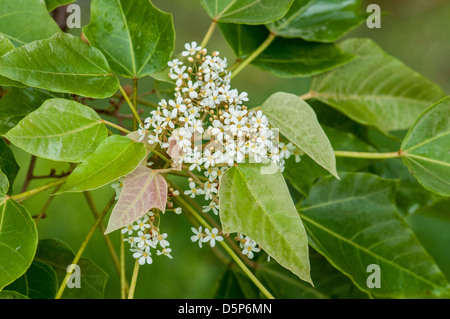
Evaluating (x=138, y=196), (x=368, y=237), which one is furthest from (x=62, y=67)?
(x=368, y=237)

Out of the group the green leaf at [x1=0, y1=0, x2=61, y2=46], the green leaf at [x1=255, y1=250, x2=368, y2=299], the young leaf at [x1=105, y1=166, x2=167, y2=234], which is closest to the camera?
→ the young leaf at [x1=105, y1=166, x2=167, y2=234]

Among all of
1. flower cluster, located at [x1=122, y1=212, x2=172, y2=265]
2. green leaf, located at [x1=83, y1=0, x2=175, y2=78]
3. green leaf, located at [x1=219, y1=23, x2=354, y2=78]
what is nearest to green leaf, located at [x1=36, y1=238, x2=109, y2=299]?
flower cluster, located at [x1=122, y1=212, x2=172, y2=265]

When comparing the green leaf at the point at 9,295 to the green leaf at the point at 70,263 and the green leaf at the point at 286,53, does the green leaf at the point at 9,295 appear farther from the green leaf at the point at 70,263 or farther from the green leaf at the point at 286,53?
the green leaf at the point at 286,53

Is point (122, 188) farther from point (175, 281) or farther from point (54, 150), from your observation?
point (175, 281)

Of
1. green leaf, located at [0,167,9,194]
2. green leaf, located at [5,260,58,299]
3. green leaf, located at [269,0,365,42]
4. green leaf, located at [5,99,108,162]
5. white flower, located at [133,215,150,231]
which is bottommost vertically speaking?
green leaf, located at [5,260,58,299]

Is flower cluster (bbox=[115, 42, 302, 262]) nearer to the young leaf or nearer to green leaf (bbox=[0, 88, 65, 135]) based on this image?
the young leaf

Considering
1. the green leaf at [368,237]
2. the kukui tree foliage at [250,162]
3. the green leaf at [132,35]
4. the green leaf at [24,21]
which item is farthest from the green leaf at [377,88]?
the green leaf at [24,21]

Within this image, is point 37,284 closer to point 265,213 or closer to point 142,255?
point 142,255
